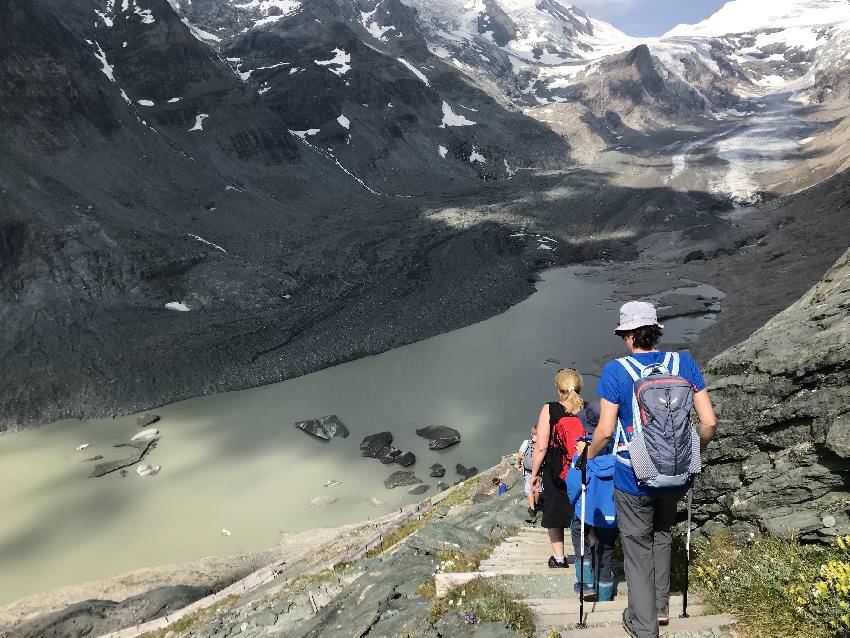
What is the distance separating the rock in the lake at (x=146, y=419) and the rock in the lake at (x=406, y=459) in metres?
16.8

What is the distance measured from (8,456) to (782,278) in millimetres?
57195

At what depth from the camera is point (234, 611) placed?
1370 centimetres

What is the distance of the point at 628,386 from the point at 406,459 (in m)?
26.2

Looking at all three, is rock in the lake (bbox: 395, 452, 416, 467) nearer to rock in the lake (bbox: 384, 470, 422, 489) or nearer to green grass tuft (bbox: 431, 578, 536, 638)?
rock in the lake (bbox: 384, 470, 422, 489)

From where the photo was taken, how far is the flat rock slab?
1194 inches

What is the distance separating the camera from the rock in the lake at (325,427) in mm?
33531

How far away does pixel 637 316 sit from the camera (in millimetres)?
4801

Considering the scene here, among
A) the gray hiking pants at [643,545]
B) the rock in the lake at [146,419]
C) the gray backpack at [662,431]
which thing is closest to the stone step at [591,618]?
the gray hiking pants at [643,545]

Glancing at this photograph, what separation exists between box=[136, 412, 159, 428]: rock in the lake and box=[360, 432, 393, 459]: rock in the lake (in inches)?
551

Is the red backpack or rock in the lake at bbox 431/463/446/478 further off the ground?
the red backpack

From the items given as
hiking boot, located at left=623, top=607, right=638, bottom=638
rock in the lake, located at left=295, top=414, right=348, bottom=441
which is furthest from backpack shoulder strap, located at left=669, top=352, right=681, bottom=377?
rock in the lake, located at left=295, top=414, right=348, bottom=441

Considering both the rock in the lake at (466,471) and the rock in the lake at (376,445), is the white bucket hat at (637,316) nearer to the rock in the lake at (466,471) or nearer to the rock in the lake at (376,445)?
the rock in the lake at (466,471)

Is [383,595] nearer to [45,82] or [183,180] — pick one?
[183,180]

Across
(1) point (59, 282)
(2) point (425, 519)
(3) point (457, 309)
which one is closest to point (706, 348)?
(3) point (457, 309)
